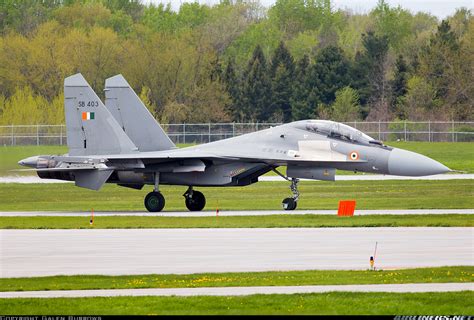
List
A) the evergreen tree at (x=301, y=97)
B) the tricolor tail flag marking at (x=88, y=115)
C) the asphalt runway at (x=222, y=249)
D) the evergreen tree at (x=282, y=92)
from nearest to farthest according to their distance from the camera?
the asphalt runway at (x=222, y=249)
the tricolor tail flag marking at (x=88, y=115)
the evergreen tree at (x=301, y=97)
the evergreen tree at (x=282, y=92)

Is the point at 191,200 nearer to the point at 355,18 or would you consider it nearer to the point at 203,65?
the point at 203,65

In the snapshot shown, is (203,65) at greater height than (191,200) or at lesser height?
greater

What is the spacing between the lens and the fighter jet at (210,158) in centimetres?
3025

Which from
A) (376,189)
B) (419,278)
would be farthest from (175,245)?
(376,189)

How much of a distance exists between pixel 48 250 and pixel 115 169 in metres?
9.74

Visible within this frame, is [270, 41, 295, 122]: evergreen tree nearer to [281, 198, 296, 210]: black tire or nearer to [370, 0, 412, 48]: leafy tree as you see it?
[370, 0, 412, 48]: leafy tree

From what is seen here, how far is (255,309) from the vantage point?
544 inches

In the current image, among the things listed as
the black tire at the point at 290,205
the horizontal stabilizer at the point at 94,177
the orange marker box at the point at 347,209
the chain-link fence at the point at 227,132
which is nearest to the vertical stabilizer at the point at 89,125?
the horizontal stabilizer at the point at 94,177

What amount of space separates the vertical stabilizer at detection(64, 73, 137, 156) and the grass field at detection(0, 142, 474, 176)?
14789 millimetres

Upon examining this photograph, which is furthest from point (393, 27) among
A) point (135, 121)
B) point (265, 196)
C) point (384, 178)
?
point (135, 121)

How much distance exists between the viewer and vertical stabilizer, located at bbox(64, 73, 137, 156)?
31.4 metres

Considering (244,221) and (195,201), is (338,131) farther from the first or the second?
(244,221)

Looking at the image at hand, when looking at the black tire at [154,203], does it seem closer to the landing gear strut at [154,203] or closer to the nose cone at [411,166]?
the landing gear strut at [154,203]

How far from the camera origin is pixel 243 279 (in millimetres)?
16625
